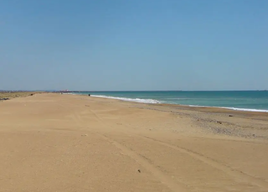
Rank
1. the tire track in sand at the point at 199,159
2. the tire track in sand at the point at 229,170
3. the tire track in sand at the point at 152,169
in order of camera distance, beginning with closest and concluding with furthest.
A: the tire track in sand at the point at 152,169, the tire track in sand at the point at 199,159, the tire track in sand at the point at 229,170

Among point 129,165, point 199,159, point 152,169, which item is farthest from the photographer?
point 199,159

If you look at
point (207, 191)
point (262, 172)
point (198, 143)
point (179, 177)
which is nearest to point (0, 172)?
point (179, 177)

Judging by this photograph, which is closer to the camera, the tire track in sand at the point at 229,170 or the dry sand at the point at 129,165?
the dry sand at the point at 129,165

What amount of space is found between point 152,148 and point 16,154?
13.8ft

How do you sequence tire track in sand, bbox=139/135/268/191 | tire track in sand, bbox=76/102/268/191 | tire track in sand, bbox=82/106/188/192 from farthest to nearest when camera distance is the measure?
tire track in sand, bbox=139/135/268/191, tire track in sand, bbox=76/102/268/191, tire track in sand, bbox=82/106/188/192

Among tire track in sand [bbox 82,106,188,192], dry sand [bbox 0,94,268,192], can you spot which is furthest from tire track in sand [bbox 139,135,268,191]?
tire track in sand [bbox 82,106,188,192]

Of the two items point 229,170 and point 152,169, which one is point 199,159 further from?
point 152,169

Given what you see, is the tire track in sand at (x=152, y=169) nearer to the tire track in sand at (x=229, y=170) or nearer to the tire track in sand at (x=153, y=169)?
the tire track in sand at (x=153, y=169)

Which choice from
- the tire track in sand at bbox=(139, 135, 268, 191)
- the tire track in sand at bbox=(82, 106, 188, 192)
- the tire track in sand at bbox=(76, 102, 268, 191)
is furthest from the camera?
the tire track in sand at bbox=(139, 135, 268, 191)

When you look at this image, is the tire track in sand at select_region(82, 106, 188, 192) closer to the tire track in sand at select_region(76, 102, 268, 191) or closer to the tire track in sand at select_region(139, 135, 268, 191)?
the tire track in sand at select_region(76, 102, 268, 191)

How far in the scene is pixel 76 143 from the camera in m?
9.72

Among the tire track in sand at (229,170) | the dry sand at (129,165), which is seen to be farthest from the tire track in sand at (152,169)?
the tire track in sand at (229,170)

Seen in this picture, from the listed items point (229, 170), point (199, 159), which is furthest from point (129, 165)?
point (229, 170)

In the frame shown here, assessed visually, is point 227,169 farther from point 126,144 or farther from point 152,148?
point 126,144
